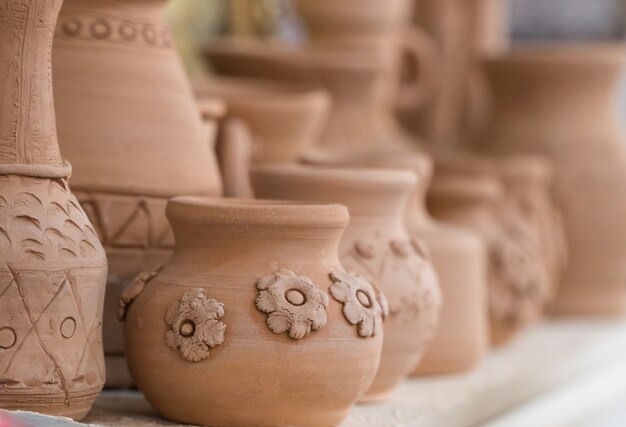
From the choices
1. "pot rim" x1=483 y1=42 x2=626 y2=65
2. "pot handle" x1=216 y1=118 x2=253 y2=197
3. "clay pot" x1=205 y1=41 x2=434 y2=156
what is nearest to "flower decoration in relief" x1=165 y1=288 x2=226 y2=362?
"pot handle" x1=216 y1=118 x2=253 y2=197

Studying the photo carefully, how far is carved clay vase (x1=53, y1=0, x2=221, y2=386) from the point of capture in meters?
1.60

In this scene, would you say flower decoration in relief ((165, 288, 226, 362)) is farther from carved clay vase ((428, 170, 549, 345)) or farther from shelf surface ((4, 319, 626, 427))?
carved clay vase ((428, 170, 549, 345))

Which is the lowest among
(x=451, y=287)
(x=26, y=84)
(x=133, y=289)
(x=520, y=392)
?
(x=520, y=392)

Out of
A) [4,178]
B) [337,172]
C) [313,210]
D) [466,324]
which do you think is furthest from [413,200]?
[4,178]

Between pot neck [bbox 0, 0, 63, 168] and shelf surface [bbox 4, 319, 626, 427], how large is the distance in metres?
0.28

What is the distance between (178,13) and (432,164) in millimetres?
948

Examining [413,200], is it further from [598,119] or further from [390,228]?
[598,119]

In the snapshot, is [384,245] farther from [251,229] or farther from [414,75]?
[414,75]

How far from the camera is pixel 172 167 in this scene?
5.42ft

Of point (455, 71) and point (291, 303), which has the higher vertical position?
point (291, 303)

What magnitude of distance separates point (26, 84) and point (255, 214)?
0.27m

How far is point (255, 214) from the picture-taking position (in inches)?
55.2

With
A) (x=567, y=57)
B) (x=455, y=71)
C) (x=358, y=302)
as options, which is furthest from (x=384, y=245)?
(x=455, y=71)

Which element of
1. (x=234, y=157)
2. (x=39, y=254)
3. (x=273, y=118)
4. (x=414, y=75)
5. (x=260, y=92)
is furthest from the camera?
(x=414, y=75)
